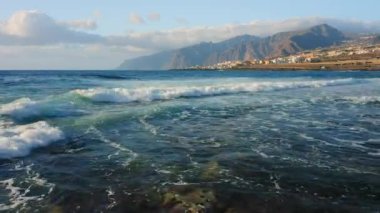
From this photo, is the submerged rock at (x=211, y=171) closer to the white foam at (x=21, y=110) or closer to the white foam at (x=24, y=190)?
the white foam at (x=24, y=190)

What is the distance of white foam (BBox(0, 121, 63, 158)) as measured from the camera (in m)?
18.6

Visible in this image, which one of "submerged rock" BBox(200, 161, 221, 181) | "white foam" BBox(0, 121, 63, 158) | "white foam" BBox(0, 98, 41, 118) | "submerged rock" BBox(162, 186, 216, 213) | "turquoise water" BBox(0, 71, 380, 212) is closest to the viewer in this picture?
"submerged rock" BBox(162, 186, 216, 213)

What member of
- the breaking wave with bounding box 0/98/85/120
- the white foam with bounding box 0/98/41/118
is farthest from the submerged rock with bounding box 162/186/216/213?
the white foam with bounding box 0/98/41/118

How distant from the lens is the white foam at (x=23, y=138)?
18.6 metres

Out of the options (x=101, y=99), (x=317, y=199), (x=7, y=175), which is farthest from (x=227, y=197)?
(x=101, y=99)

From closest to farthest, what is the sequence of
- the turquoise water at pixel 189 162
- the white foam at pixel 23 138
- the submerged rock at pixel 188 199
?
the submerged rock at pixel 188 199
the turquoise water at pixel 189 162
the white foam at pixel 23 138

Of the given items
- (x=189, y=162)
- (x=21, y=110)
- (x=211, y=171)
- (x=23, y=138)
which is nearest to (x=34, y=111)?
(x=21, y=110)

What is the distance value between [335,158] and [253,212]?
22.9 feet

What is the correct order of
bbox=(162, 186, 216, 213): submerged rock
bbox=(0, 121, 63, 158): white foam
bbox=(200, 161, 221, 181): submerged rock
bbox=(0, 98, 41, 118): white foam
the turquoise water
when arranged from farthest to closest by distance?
1. bbox=(0, 98, 41, 118): white foam
2. bbox=(0, 121, 63, 158): white foam
3. bbox=(200, 161, 221, 181): submerged rock
4. the turquoise water
5. bbox=(162, 186, 216, 213): submerged rock

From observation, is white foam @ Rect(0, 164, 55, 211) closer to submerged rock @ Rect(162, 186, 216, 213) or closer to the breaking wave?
submerged rock @ Rect(162, 186, 216, 213)

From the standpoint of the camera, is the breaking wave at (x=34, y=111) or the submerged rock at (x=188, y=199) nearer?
the submerged rock at (x=188, y=199)

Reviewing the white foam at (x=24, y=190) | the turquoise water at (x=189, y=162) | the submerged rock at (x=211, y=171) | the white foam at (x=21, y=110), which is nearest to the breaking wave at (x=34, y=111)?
the white foam at (x=21, y=110)

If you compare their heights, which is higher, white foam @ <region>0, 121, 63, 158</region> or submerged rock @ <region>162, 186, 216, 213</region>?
white foam @ <region>0, 121, 63, 158</region>

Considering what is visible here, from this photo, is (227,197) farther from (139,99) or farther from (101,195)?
(139,99)
